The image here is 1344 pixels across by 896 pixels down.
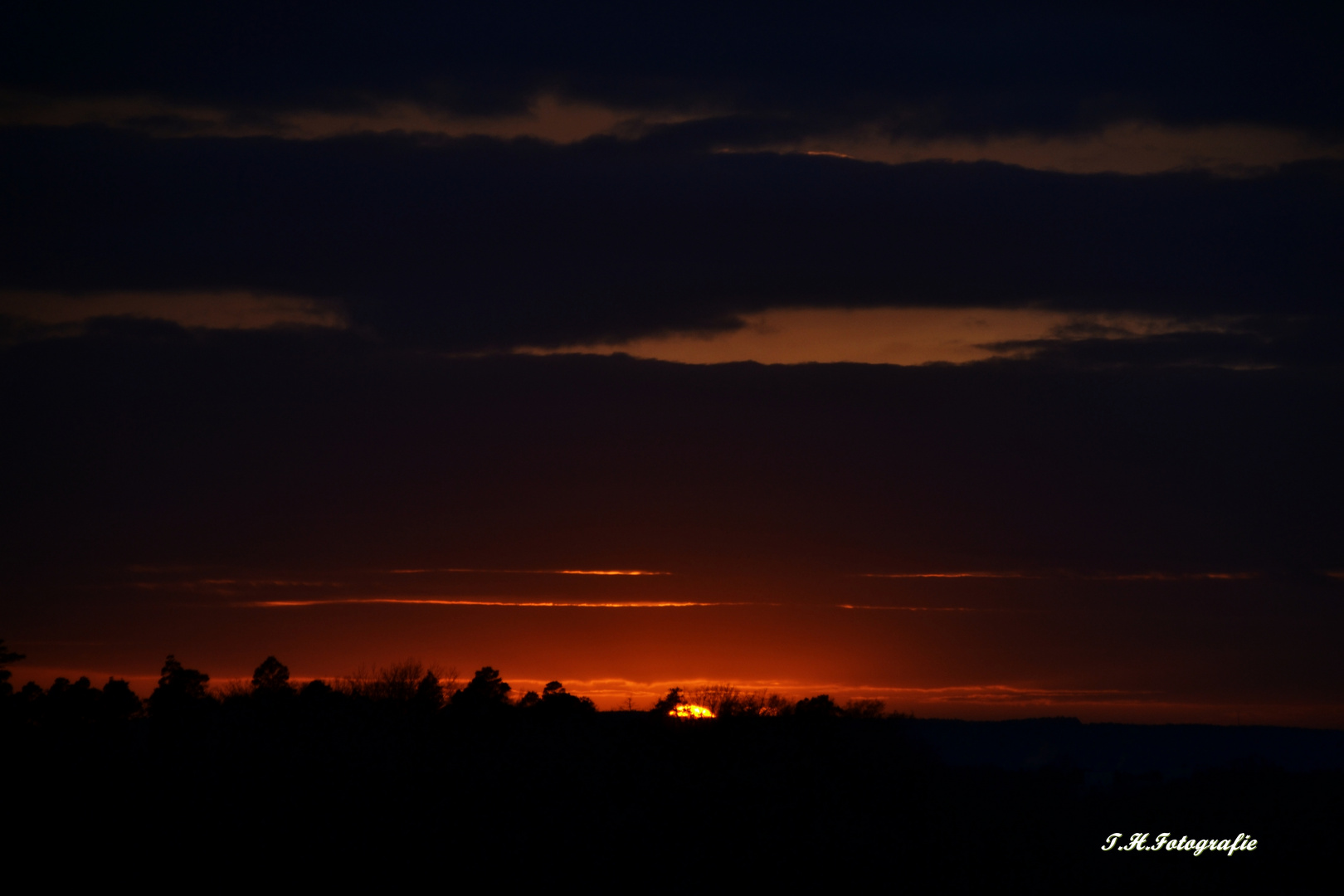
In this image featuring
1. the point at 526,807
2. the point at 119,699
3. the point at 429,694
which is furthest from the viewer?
the point at 119,699

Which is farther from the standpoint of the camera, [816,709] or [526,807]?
[816,709]

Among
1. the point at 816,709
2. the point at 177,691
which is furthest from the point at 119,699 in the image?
the point at 816,709

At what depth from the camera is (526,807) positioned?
109ft

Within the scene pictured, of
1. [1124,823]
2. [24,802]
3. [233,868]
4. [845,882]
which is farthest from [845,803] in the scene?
[1124,823]

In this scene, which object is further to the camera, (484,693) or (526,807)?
(484,693)

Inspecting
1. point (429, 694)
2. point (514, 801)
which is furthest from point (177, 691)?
point (514, 801)

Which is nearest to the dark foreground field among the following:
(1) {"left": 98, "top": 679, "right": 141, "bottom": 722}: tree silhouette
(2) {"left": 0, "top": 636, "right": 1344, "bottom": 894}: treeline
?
(2) {"left": 0, "top": 636, "right": 1344, "bottom": 894}: treeline

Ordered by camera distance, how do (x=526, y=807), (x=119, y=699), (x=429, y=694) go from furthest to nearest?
1. (x=119, y=699)
2. (x=429, y=694)
3. (x=526, y=807)

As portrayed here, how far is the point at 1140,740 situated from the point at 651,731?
125106mm

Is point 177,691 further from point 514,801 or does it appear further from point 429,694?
point 514,801

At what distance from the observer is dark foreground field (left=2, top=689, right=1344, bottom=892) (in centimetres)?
2847

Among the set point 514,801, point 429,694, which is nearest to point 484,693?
point 429,694

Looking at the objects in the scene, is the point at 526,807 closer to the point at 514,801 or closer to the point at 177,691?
the point at 514,801

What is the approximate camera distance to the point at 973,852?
4175 cm
